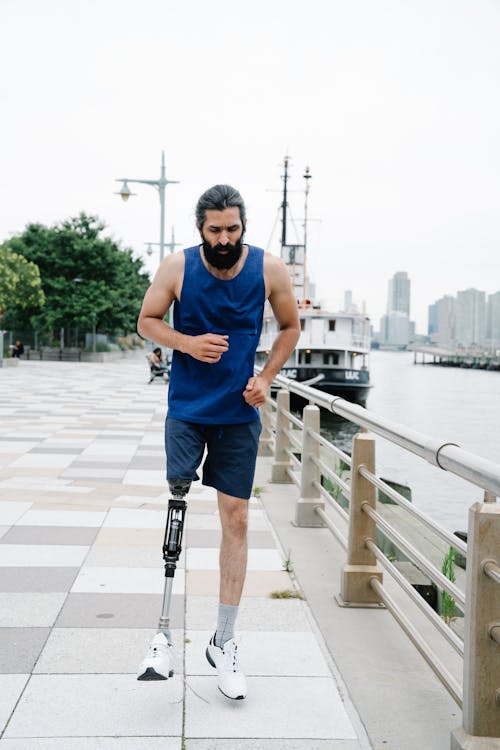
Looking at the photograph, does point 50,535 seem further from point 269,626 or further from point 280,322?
point 280,322

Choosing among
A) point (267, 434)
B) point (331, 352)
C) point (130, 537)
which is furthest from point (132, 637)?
point (331, 352)

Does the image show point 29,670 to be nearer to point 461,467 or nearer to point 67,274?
point 461,467

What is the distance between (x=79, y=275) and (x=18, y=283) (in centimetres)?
564

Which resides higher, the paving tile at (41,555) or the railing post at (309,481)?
the railing post at (309,481)

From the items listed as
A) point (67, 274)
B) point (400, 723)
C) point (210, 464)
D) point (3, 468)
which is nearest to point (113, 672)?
point (210, 464)

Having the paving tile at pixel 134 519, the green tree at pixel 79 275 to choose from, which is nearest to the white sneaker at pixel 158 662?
the paving tile at pixel 134 519

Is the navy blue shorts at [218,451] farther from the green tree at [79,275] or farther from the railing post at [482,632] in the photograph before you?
the green tree at [79,275]

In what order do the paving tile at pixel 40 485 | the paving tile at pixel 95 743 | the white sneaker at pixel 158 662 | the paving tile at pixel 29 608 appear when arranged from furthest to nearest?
the paving tile at pixel 40 485, the paving tile at pixel 29 608, the white sneaker at pixel 158 662, the paving tile at pixel 95 743

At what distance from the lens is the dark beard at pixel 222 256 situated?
2.96 m

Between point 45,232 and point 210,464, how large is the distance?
4981cm

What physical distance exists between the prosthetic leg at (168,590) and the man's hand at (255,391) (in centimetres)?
38

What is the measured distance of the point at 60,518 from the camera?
5773 millimetres

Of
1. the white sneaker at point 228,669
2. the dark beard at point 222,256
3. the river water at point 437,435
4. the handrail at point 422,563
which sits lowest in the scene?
the river water at point 437,435

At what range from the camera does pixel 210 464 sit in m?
3.17
